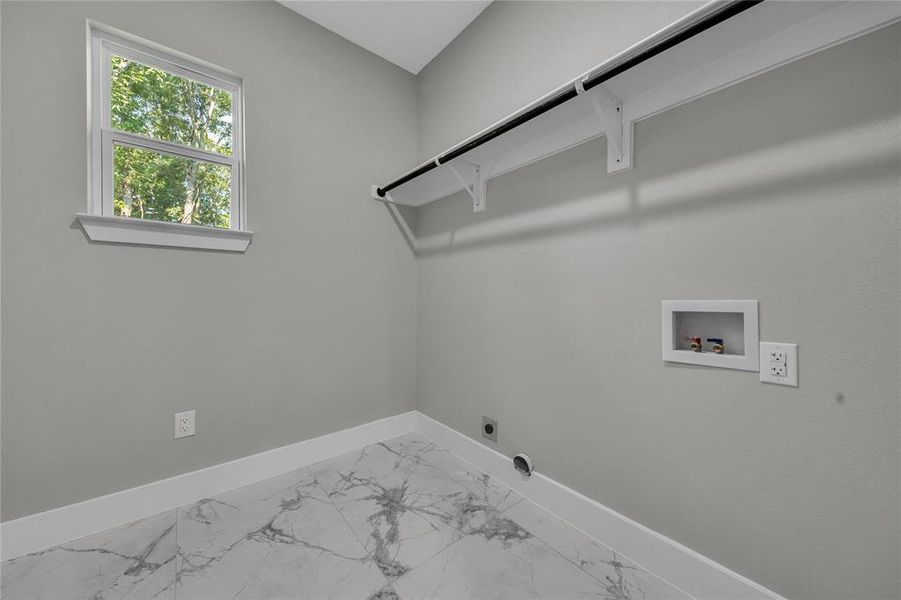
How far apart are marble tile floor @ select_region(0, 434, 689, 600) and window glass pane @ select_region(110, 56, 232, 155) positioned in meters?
1.69

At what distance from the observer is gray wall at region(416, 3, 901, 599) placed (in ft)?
2.66

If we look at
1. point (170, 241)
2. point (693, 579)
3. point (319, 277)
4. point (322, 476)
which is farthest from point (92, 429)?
point (693, 579)

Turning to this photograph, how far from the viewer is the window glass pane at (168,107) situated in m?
1.47

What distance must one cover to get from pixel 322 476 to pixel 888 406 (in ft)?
6.74

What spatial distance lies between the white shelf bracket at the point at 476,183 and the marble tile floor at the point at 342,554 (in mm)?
1451

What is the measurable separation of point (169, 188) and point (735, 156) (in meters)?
2.22

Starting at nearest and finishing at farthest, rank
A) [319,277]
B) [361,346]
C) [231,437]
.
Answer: [231,437]
[319,277]
[361,346]

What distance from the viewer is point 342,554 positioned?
1234mm

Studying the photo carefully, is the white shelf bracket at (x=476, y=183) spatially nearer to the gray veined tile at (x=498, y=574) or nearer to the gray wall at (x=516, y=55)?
the gray wall at (x=516, y=55)

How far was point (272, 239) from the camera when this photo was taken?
70.3 inches

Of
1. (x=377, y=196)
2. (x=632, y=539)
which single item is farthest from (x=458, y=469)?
(x=377, y=196)

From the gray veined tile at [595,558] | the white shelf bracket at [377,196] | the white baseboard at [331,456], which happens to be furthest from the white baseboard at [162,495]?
the white shelf bracket at [377,196]

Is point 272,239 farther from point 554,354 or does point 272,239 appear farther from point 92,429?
point 554,354

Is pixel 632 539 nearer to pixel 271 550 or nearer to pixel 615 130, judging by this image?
pixel 271 550
